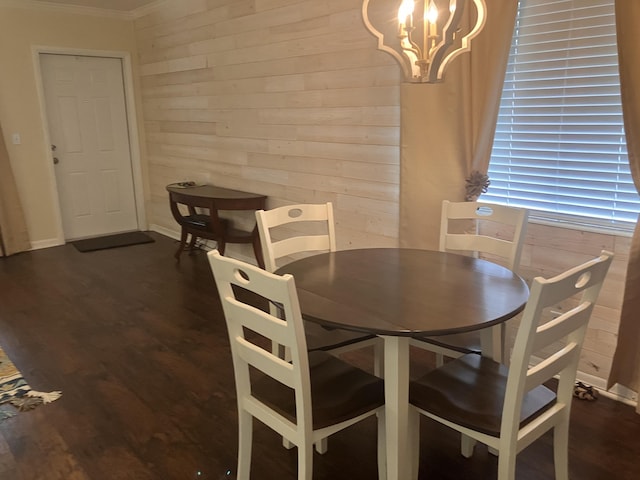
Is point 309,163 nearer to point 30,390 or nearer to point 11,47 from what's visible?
point 30,390

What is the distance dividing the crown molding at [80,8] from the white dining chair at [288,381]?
4374 millimetres

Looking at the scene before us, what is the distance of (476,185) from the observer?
2.71 meters

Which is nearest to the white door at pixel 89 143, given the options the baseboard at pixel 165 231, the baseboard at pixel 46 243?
the baseboard at pixel 46 243

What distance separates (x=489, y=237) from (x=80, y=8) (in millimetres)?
4896

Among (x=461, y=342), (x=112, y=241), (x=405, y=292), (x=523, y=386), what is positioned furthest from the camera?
(x=112, y=241)

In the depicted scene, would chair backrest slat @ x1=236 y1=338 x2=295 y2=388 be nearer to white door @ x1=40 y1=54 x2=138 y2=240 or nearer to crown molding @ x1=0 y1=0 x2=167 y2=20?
crown molding @ x1=0 y1=0 x2=167 y2=20

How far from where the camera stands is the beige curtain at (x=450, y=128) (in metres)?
2.53

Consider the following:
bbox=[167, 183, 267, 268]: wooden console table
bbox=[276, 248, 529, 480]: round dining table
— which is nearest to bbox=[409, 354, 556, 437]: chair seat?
bbox=[276, 248, 529, 480]: round dining table

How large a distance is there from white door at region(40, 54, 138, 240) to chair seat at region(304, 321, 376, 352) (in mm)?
4442

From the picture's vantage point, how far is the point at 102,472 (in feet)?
6.69

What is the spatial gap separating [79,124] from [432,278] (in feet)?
16.0

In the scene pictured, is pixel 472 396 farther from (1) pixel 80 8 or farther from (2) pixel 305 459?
(1) pixel 80 8

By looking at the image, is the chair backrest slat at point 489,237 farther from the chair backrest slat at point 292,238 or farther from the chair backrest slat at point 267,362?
the chair backrest slat at point 267,362

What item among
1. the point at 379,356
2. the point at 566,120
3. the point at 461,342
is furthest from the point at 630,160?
the point at 379,356
